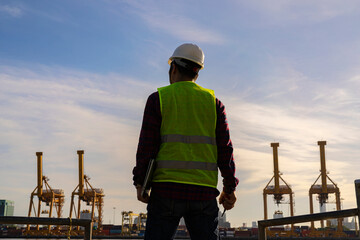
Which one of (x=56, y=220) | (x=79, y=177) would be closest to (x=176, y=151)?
(x=56, y=220)

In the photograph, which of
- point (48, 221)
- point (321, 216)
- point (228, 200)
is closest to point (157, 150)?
point (228, 200)

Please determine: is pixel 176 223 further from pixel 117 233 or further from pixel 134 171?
pixel 117 233

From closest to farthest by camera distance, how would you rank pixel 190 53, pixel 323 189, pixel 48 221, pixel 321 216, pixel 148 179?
pixel 148 179, pixel 48 221, pixel 190 53, pixel 321 216, pixel 323 189

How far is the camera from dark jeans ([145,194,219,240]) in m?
1.93

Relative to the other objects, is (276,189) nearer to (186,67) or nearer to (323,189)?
(323,189)

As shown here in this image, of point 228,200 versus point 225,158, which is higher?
point 225,158

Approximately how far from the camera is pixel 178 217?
199 centimetres

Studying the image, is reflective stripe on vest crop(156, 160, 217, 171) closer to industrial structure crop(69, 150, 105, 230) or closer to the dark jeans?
the dark jeans

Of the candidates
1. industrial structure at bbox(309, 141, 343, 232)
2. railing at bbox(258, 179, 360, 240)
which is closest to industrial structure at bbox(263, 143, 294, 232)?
industrial structure at bbox(309, 141, 343, 232)

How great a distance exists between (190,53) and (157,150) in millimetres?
610

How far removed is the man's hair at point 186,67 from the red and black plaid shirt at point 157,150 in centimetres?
23

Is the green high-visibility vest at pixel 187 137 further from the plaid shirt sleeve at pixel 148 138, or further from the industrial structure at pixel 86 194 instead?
the industrial structure at pixel 86 194

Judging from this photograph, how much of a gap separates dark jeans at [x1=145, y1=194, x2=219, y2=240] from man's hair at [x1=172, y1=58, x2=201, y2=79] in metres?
0.74

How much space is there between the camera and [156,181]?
2.00 metres
